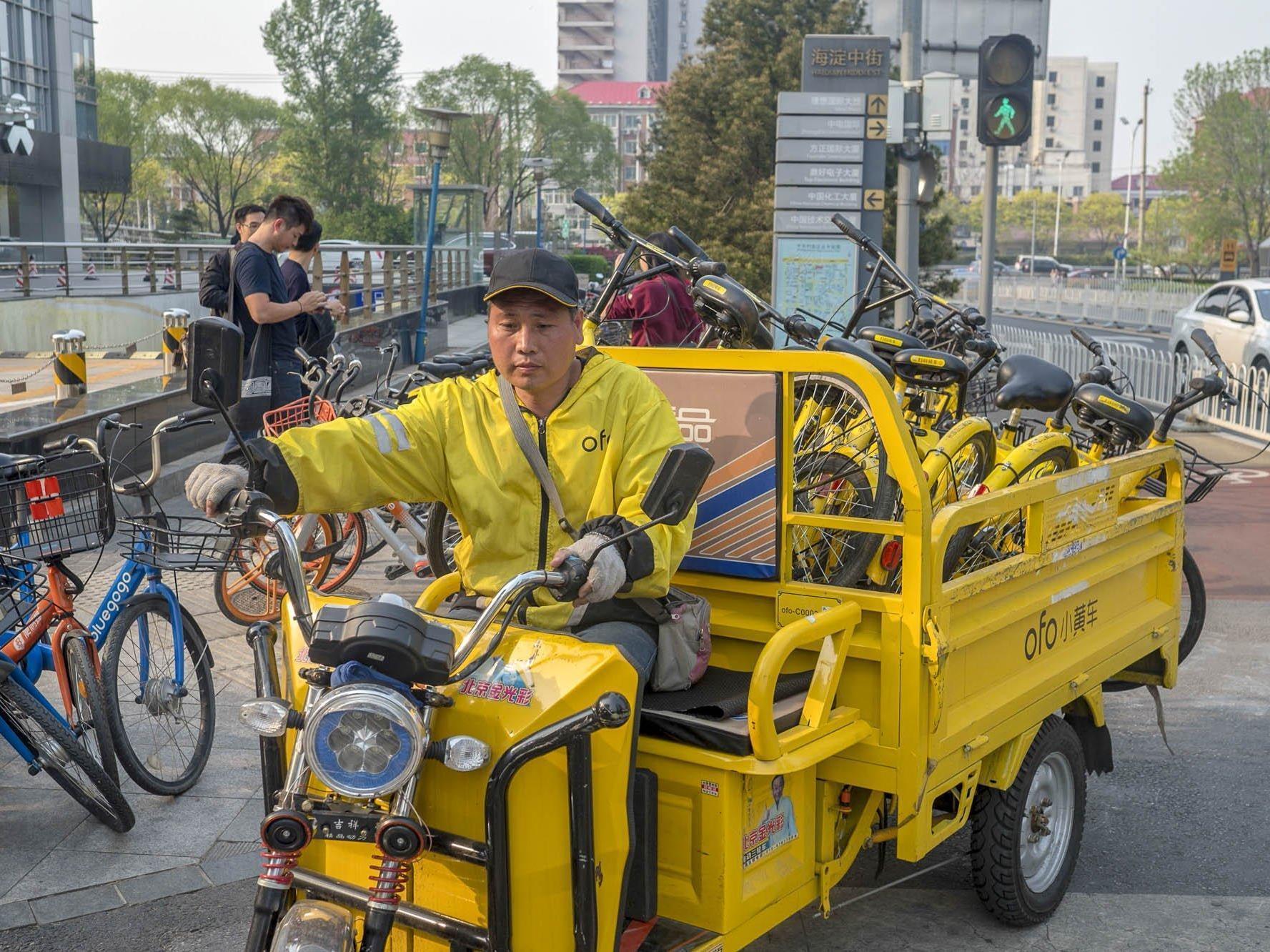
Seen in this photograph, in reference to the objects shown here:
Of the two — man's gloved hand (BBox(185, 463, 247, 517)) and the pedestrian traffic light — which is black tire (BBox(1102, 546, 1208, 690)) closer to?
the pedestrian traffic light

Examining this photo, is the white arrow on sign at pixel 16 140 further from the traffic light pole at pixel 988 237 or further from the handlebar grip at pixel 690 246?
the handlebar grip at pixel 690 246

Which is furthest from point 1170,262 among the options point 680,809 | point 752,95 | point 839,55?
point 680,809

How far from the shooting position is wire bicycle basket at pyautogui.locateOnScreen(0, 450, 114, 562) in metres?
4.05

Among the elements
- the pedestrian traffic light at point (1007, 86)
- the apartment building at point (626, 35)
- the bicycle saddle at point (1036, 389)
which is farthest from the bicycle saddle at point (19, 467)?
the apartment building at point (626, 35)

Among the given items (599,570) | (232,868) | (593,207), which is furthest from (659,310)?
(599,570)

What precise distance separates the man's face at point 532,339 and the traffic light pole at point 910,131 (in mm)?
8381

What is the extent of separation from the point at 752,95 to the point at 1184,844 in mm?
17284

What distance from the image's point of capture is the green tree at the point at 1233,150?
149 feet

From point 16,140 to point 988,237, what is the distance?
1355 inches

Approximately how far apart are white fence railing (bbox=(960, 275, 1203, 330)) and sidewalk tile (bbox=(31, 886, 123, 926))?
29530 millimetres

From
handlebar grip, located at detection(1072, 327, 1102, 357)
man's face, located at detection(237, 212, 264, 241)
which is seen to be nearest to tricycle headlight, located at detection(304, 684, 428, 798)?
handlebar grip, located at detection(1072, 327, 1102, 357)

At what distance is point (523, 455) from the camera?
3041 mm

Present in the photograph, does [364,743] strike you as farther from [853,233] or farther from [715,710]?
[853,233]

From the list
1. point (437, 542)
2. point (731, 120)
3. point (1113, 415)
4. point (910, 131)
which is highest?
point (731, 120)
